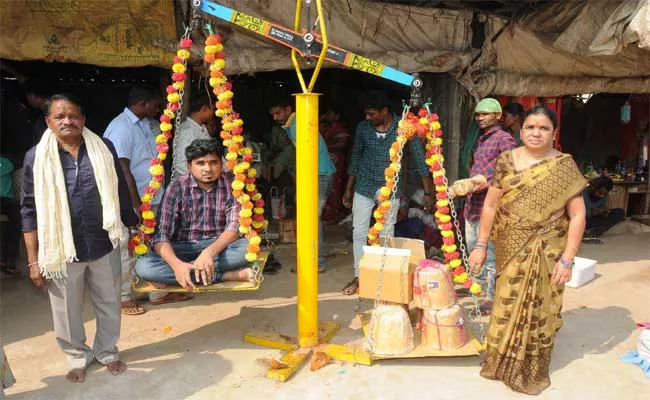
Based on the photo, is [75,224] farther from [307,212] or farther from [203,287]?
[307,212]

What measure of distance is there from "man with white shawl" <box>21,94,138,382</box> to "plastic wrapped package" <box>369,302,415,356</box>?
1.81m

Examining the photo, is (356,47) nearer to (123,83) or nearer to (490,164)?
(490,164)

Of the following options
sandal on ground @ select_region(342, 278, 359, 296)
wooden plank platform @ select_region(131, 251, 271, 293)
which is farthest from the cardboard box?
sandal on ground @ select_region(342, 278, 359, 296)

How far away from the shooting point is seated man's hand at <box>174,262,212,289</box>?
12.2ft

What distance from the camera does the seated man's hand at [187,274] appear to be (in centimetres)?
371

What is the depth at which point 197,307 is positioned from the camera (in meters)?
4.89

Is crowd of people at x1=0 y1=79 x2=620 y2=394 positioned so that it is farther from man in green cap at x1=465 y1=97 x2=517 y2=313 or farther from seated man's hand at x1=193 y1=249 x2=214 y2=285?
man in green cap at x1=465 y1=97 x2=517 y2=313

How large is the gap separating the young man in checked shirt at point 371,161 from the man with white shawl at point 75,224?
7.38 feet

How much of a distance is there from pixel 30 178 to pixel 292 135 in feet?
8.74

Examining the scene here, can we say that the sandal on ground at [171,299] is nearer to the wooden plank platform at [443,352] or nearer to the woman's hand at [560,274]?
the wooden plank platform at [443,352]

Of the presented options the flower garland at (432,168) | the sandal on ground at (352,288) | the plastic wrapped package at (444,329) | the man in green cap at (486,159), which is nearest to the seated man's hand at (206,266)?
the flower garland at (432,168)

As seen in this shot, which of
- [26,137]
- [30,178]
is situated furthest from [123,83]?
[30,178]

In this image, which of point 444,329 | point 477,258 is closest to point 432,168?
point 477,258

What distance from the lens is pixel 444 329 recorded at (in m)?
3.76
